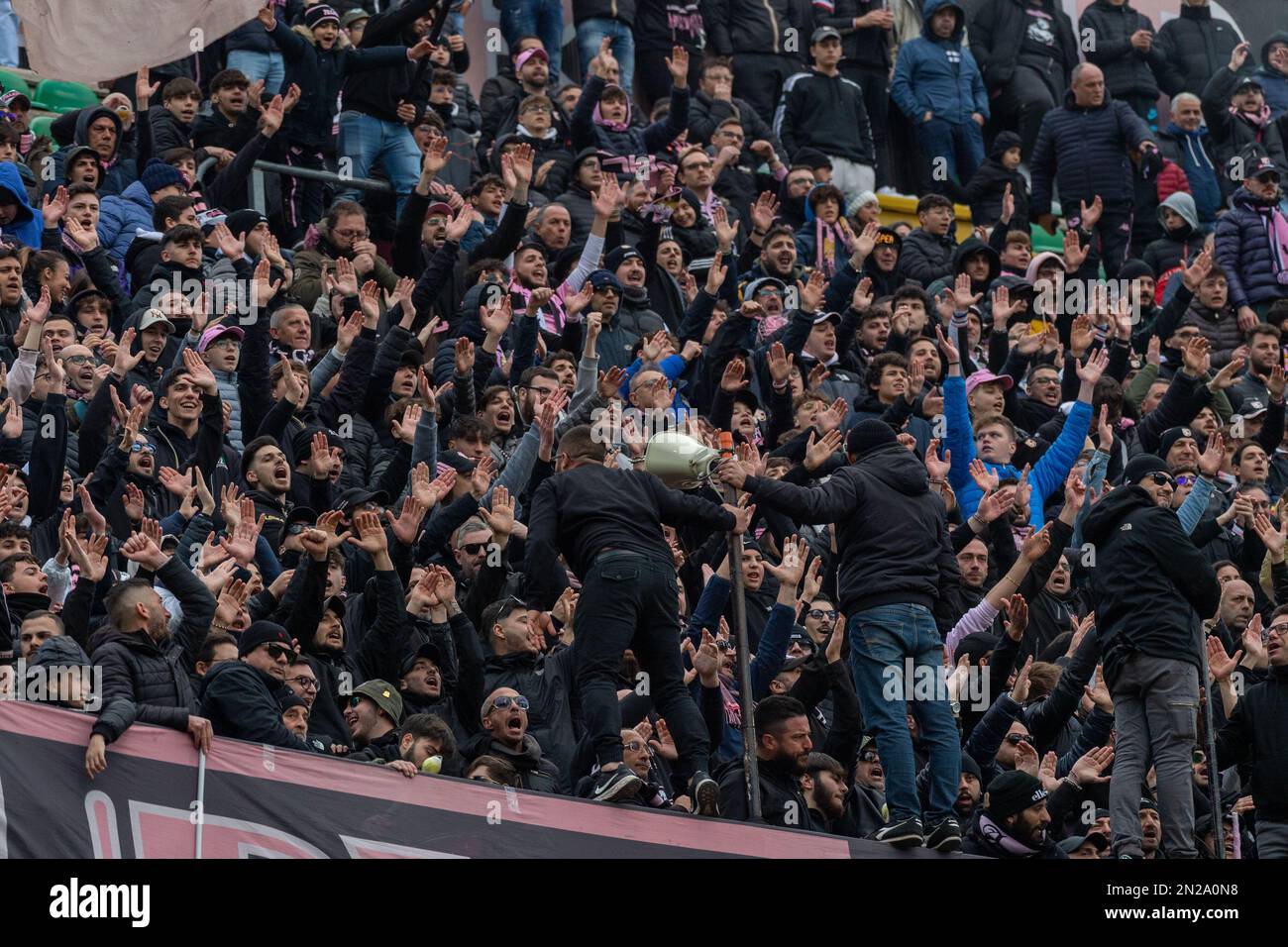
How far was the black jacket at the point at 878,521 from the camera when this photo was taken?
11703 mm

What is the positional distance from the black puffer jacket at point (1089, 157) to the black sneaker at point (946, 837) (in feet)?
36.2

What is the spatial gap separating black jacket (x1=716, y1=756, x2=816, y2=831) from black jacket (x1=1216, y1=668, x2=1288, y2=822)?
2.21 meters

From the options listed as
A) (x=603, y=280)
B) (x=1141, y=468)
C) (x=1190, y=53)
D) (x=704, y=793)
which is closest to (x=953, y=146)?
(x=1190, y=53)

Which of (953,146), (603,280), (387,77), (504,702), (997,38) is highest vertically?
(997,38)

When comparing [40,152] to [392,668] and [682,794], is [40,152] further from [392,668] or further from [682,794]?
[682,794]

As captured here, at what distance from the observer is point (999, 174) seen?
855 inches

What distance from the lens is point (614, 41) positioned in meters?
21.0

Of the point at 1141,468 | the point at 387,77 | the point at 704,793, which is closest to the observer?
the point at 704,793

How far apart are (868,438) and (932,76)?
1085cm

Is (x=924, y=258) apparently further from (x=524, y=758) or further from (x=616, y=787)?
(x=616, y=787)

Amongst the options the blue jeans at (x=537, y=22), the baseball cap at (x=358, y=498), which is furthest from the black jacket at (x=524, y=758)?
the blue jeans at (x=537, y=22)

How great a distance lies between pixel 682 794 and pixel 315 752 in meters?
1.80

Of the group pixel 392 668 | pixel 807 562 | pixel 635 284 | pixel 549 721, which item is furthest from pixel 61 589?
pixel 635 284

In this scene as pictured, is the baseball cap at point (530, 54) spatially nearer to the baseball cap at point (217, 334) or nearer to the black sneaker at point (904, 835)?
the baseball cap at point (217, 334)
